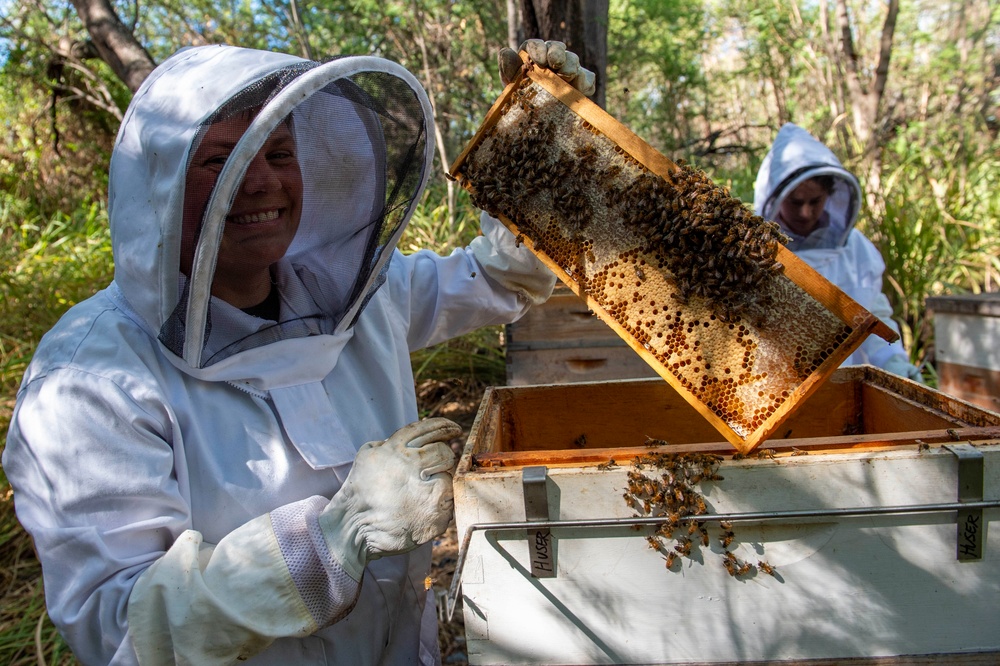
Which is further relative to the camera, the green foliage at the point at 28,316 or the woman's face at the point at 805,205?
the woman's face at the point at 805,205

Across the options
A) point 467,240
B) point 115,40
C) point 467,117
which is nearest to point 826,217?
point 467,240

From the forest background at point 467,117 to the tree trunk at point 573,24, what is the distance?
0.02 meters

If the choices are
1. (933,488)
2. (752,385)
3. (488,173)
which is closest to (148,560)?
(488,173)

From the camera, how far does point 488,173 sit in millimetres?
1832

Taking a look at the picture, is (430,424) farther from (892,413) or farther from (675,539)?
(892,413)

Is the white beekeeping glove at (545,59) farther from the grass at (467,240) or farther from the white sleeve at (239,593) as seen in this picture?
the grass at (467,240)

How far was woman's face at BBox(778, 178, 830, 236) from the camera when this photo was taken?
12.9ft

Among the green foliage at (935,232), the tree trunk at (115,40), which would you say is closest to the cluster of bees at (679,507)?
the green foliage at (935,232)

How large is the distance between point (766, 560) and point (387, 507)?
789mm

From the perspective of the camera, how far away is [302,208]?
189 cm

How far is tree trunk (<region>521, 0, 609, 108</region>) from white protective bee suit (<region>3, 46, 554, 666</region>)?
134 centimetres

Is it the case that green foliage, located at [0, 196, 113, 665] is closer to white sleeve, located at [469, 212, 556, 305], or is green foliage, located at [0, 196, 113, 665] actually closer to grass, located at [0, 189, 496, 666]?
grass, located at [0, 189, 496, 666]

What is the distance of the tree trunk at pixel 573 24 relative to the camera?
3.00m

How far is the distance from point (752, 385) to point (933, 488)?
39 centimetres
